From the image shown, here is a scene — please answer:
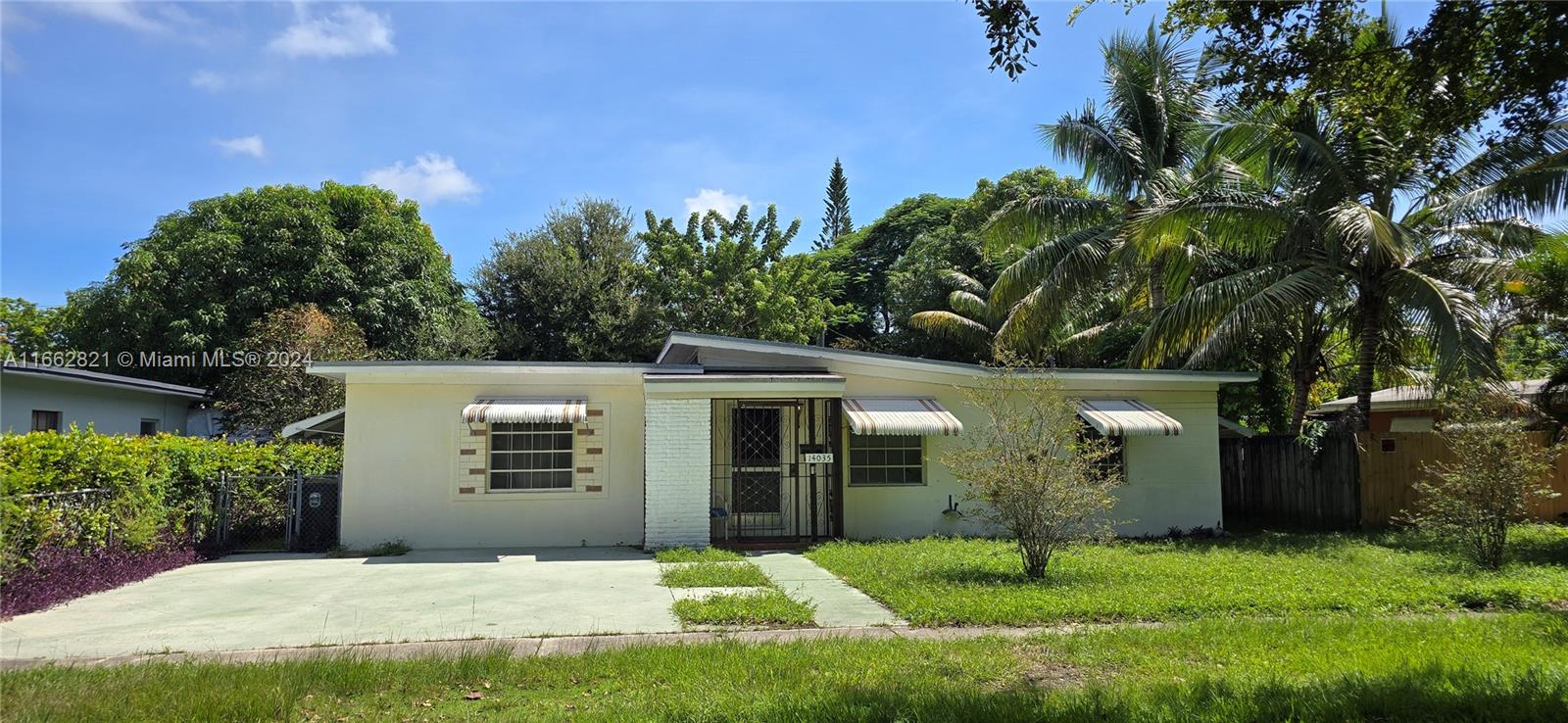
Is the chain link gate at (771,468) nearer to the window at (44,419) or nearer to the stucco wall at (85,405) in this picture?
the stucco wall at (85,405)

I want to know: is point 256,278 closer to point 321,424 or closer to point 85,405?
point 85,405

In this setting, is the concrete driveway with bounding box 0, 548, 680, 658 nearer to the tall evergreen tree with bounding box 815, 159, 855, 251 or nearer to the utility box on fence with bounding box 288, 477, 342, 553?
the utility box on fence with bounding box 288, 477, 342, 553

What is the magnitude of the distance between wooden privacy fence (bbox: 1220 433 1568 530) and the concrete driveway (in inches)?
433

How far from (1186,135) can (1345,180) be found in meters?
4.54

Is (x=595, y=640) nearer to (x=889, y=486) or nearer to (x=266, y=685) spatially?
(x=266, y=685)

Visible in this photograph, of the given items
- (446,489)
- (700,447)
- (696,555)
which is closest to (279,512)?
(446,489)

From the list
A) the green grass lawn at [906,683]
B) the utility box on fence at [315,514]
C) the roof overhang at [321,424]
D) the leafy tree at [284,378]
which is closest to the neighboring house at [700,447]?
the utility box on fence at [315,514]

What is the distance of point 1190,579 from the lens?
9281 millimetres

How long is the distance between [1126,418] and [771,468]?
17.4ft

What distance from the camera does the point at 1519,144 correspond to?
1234cm

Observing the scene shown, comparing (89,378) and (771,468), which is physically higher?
(89,378)

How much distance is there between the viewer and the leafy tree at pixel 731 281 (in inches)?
1048

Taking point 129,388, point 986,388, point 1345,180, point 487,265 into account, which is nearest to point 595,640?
point 986,388

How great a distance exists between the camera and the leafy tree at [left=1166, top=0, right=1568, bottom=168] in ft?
20.4
